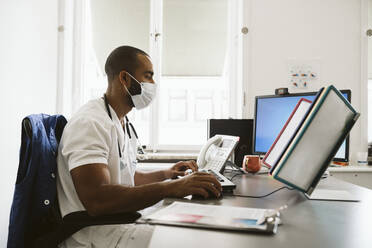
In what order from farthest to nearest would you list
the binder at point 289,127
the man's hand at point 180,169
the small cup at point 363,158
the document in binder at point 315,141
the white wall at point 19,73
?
1. the small cup at point 363,158
2. the white wall at point 19,73
3. the man's hand at point 180,169
4. the binder at point 289,127
5. the document in binder at point 315,141

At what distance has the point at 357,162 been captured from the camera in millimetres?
2645

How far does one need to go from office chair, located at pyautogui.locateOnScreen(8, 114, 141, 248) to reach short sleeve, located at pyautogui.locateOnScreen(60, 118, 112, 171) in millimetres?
63

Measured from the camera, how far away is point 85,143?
1.07m

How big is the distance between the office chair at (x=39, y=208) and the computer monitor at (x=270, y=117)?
3.67 feet

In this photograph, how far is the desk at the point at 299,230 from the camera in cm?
58

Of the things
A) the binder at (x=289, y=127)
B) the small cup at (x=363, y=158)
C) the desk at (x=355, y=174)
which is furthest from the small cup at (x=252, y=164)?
the small cup at (x=363, y=158)

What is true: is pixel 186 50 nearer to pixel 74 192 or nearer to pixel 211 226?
pixel 74 192

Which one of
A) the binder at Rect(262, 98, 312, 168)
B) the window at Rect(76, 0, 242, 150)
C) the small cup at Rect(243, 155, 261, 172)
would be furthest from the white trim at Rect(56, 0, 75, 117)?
the binder at Rect(262, 98, 312, 168)

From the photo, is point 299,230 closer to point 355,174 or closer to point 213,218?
point 213,218

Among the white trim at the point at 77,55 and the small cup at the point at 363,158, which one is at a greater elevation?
the white trim at the point at 77,55

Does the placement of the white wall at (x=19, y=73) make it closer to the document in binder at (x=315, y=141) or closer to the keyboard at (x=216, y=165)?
the keyboard at (x=216, y=165)

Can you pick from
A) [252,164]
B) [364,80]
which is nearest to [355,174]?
[364,80]

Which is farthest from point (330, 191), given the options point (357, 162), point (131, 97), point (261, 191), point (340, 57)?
point (340, 57)

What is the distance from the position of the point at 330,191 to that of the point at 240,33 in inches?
84.2
